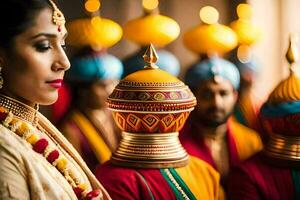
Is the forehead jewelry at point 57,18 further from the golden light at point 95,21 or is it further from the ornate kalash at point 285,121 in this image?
the golden light at point 95,21

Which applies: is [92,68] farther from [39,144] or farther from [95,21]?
[39,144]

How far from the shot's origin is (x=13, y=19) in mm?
1304

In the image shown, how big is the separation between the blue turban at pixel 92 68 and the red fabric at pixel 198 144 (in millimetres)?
419

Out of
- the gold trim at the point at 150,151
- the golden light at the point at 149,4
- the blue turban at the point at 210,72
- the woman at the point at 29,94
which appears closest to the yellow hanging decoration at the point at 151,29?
the golden light at the point at 149,4

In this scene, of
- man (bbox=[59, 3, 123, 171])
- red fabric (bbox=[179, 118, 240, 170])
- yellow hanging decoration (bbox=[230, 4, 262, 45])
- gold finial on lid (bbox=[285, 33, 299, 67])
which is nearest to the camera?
gold finial on lid (bbox=[285, 33, 299, 67])

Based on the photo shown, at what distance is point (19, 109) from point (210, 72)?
1.18 meters

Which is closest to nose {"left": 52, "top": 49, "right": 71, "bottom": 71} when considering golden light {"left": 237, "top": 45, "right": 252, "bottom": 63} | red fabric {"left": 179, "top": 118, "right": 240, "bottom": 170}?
red fabric {"left": 179, "top": 118, "right": 240, "bottom": 170}

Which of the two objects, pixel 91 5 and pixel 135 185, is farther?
pixel 91 5

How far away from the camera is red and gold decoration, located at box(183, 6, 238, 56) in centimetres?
255

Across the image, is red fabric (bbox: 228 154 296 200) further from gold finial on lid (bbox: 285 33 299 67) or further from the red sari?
gold finial on lid (bbox: 285 33 299 67)

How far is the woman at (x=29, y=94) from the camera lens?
127 cm

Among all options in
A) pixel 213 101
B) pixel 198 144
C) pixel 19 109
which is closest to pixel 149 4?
pixel 213 101

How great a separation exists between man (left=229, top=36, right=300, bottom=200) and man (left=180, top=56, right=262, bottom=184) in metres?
0.28

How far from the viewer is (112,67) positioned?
2.54 metres
